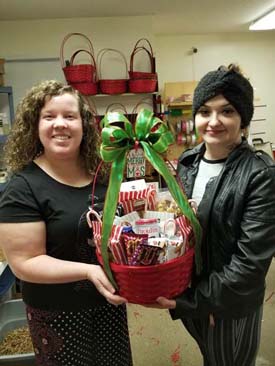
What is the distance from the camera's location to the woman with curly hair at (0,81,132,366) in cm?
115

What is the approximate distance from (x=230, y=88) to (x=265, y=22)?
384cm

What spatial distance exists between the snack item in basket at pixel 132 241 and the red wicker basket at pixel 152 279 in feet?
0.12

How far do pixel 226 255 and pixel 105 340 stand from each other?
563 millimetres

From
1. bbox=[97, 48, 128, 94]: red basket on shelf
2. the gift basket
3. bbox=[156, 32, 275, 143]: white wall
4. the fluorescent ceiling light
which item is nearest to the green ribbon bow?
the gift basket

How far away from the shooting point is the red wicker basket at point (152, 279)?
92 cm

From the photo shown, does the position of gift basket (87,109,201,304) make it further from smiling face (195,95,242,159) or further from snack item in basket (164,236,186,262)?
smiling face (195,95,242,159)

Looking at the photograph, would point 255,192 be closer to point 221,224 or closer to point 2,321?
point 221,224

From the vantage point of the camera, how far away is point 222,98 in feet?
3.80

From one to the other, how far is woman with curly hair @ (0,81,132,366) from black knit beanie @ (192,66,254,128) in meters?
0.46

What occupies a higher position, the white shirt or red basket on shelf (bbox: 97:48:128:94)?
red basket on shelf (bbox: 97:48:128:94)

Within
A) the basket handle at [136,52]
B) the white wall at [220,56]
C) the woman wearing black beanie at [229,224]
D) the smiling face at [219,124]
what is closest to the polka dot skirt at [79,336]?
the woman wearing black beanie at [229,224]

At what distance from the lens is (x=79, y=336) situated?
4.16 feet

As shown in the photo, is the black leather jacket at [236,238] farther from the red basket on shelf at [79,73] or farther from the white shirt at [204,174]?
the red basket on shelf at [79,73]

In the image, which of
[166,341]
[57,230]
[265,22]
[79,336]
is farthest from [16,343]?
[265,22]
